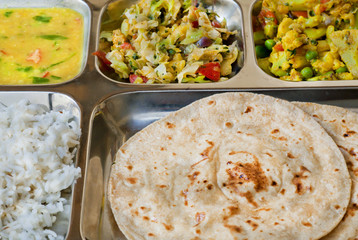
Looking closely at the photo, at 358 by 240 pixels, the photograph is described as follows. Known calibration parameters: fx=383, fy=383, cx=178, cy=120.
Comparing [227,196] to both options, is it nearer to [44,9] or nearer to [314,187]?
[314,187]

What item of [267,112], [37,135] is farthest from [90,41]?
[267,112]

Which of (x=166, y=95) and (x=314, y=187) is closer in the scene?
(x=314, y=187)

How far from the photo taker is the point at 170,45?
10.1ft

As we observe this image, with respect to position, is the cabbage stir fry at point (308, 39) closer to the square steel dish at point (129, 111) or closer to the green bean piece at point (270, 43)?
the green bean piece at point (270, 43)

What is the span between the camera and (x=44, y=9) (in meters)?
3.72

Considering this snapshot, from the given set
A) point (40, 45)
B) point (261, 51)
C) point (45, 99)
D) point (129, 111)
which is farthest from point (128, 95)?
point (261, 51)

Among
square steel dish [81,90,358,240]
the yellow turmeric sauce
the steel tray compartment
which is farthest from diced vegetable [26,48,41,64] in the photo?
the steel tray compartment

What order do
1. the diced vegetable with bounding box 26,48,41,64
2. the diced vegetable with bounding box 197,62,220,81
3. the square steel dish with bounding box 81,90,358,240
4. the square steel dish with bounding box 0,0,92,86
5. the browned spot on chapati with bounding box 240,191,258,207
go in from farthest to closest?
1. the square steel dish with bounding box 0,0,92,86
2. the diced vegetable with bounding box 26,48,41,64
3. the diced vegetable with bounding box 197,62,220,81
4. the square steel dish with bounding box 81,90,358,240
5. the browned spot on chapati with bounding box 240,191,258,207

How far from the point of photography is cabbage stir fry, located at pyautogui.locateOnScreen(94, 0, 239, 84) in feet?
9.70

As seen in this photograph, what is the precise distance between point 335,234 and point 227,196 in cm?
58

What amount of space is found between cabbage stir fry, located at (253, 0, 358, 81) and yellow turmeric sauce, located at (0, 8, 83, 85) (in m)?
1.63

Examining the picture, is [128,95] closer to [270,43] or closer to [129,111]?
[129,111]

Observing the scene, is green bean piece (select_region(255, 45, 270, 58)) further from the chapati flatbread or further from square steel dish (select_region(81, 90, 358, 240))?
the chapati flatbread

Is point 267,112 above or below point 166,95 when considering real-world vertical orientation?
above
